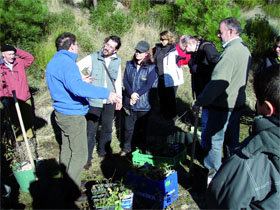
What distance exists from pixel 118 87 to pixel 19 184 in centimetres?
219

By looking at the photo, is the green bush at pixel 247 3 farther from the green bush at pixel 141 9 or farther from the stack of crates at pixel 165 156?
the stack of crates at pixel 165 156

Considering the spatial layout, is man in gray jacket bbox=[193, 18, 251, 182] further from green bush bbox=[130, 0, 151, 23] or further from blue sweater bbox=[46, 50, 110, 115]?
green bush bbox=[130, 0, 151, 23]

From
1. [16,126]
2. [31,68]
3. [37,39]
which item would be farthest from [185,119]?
[37,39]

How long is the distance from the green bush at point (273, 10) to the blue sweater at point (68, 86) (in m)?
13.1

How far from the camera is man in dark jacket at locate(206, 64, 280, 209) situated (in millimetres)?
1450

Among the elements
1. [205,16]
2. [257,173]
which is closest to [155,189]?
[257,173]

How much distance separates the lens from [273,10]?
13.7 m

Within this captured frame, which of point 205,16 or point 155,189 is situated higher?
point 205,16

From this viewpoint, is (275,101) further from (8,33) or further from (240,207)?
(8,33)

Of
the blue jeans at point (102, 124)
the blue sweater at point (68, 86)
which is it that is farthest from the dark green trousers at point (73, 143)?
the blue jeans at point (102, 124)

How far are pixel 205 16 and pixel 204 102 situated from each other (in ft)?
24.0

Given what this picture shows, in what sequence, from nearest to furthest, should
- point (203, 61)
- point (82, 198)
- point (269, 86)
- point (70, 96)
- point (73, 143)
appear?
point (269, 86) → point (70, 96) → point (73, 143) → point (82, 198) → point (203, 61)

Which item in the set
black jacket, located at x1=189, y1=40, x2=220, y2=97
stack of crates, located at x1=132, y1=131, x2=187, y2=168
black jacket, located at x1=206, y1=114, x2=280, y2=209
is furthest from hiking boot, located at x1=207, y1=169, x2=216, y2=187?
black jacket, located at x1=206, y1=114, x2=280, y2=209

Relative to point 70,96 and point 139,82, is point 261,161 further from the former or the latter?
point 139,82
